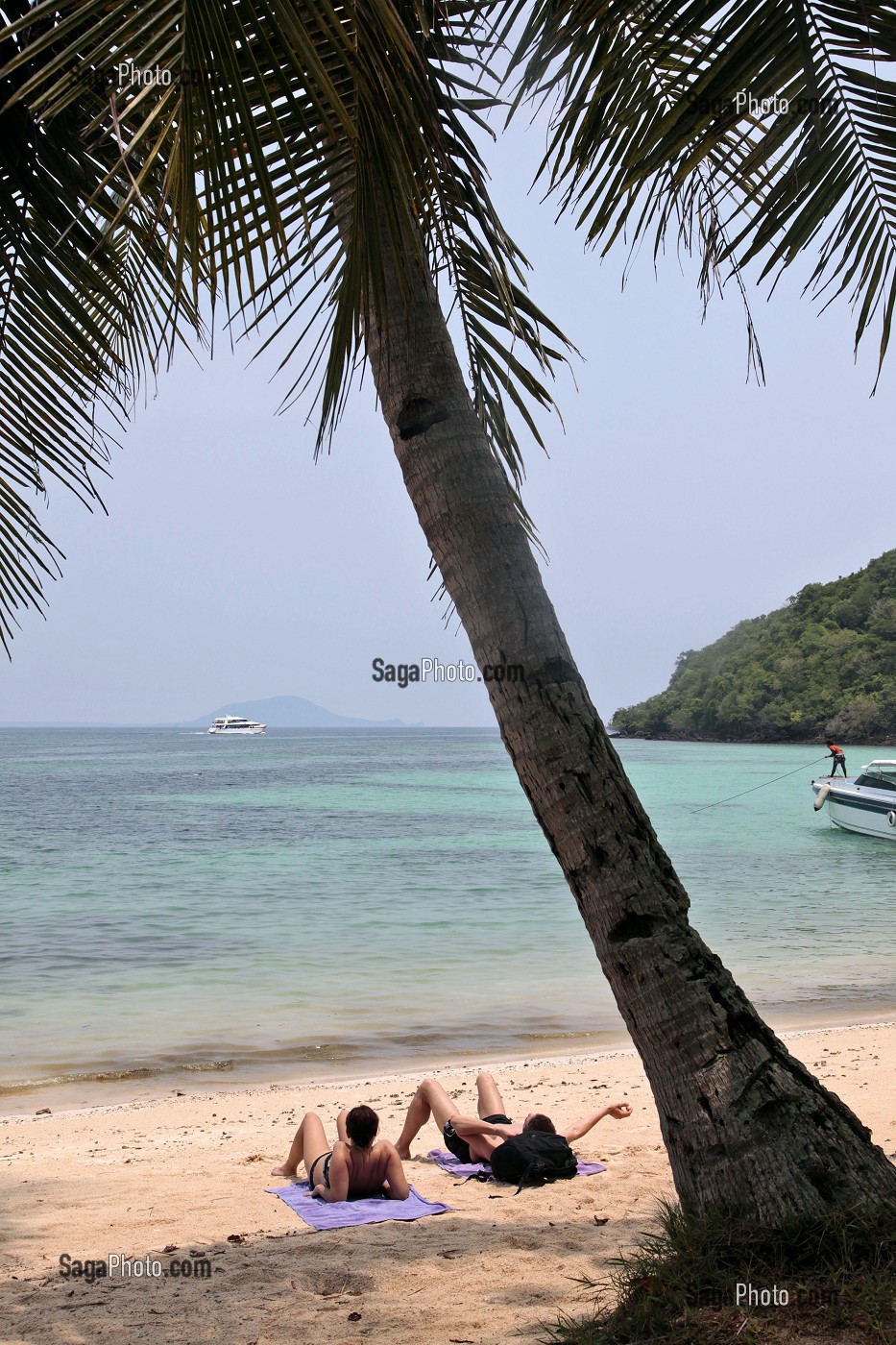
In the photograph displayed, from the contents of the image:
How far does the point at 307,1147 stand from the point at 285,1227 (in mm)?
763

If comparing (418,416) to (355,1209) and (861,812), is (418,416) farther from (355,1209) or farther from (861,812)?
(861,812)

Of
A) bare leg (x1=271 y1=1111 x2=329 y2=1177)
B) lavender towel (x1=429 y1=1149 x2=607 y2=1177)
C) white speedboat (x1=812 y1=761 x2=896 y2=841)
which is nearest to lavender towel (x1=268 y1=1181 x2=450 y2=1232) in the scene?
bare leg (x1=271 y1=1111 x2=329 y2=1177)

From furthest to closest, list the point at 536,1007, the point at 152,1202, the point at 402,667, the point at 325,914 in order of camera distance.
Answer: the point at 325,914, the point at 536,1007, the point at 402,667, the point at 152,1202

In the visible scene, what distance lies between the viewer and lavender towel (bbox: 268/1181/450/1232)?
5.17 m

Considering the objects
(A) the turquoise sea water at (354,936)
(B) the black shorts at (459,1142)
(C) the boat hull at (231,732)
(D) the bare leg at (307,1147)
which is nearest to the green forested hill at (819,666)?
(A) the turquoise sea water at (354,936)

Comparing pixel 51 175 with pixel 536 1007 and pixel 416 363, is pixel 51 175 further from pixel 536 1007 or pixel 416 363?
pixel 536 1007

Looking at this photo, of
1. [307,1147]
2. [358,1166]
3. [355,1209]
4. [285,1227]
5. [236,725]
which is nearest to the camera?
[285,1227]

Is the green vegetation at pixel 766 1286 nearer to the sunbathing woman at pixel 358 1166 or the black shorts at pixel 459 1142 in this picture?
the sunbathing woman at pixel 358 1166

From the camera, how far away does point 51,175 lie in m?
3.67

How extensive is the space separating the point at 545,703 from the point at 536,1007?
29.0ft

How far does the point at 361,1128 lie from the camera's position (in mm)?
5598

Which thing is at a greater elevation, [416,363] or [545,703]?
[416,363]

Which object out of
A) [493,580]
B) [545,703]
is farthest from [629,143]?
[545,703]

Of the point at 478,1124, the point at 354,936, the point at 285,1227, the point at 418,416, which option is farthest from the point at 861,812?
the point at 418,416
